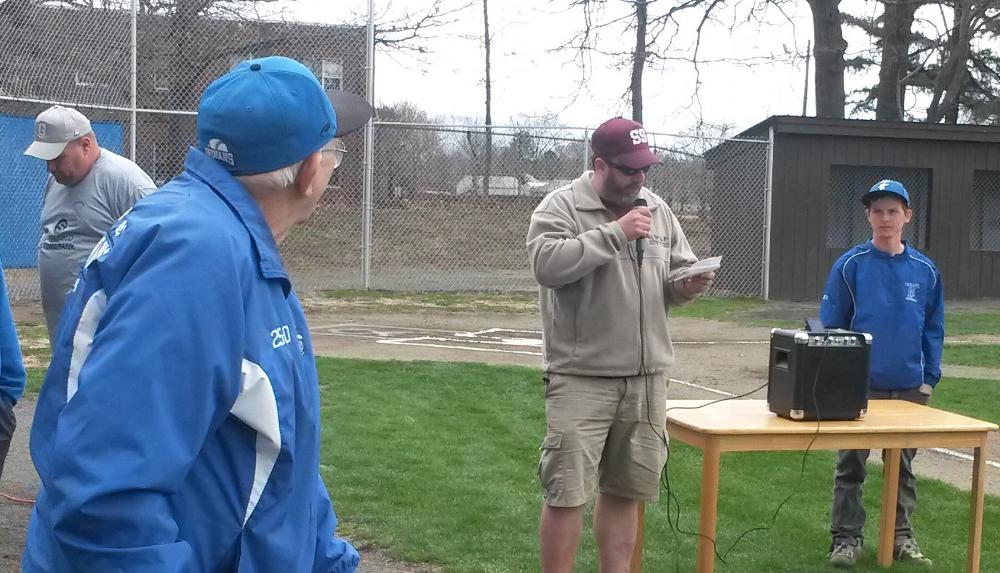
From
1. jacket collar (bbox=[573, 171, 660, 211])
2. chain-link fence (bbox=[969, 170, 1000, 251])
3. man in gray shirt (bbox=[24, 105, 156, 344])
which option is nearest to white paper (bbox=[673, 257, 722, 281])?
jacket collar (bbox=[573, 171, 660, 211])

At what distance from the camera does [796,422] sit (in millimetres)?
4723

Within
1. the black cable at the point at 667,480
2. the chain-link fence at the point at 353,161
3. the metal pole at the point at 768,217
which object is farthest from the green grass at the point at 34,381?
the metal pole at the point at 768,217

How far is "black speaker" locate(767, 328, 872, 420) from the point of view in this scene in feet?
15.6

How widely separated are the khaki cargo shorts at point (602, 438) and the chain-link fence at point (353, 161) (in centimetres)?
1108

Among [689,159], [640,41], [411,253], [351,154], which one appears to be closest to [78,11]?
[351,154]

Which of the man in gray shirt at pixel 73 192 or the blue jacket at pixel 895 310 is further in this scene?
the man in gray shirt at pixel 73 192

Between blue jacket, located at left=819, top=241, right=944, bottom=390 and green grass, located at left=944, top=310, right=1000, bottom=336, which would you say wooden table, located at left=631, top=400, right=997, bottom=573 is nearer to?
blue jacket, located at left=819, top=241, right=944, bottom=390

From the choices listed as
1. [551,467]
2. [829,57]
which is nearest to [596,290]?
[551,467]

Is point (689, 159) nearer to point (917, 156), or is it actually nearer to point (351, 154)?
point (917, 156)

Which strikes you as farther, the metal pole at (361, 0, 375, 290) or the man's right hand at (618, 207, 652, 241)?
the metal pole at (361, 0, 375, 290)

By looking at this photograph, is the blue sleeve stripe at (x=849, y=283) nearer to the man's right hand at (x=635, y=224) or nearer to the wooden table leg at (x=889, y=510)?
the wooden table leg at (x=889, y=510)

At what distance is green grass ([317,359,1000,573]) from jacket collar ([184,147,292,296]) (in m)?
3.50

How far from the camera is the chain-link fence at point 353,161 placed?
1409cm

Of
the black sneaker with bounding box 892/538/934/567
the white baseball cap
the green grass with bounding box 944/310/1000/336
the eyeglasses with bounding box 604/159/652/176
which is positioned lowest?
the black sneaker with bounding box 892/538/934/567
